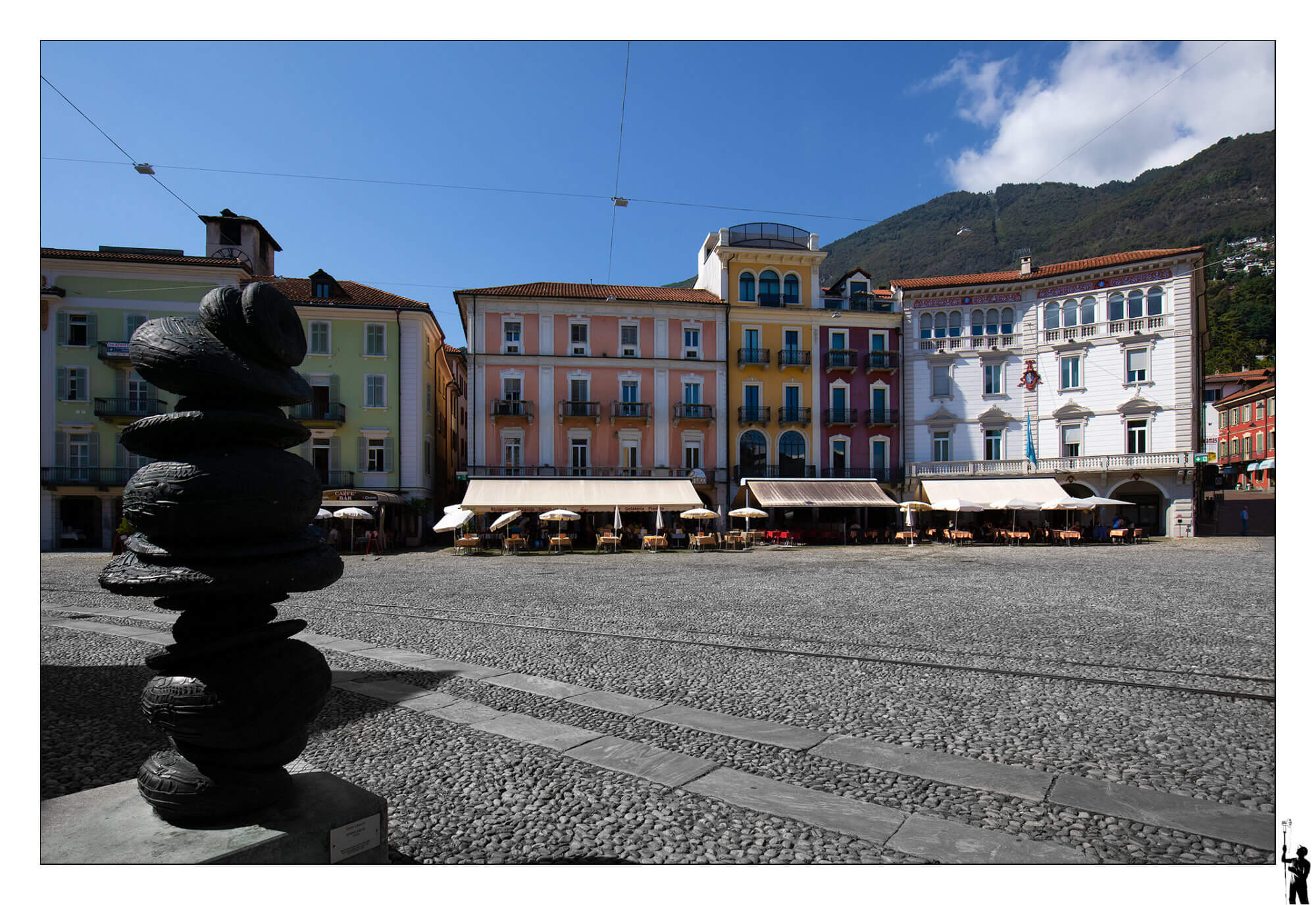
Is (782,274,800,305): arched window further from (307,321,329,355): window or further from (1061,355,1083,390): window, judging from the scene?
(307,321,329,355): window

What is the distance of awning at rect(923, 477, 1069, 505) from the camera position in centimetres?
3297

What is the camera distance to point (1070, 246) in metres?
29.8

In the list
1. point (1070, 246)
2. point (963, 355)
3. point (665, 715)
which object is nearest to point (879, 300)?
point (963, 355)

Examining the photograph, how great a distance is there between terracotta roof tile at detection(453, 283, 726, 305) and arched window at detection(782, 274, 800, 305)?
12.4 feet

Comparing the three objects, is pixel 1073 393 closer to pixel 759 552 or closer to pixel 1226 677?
pixel 759 552

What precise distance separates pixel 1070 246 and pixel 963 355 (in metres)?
8.08

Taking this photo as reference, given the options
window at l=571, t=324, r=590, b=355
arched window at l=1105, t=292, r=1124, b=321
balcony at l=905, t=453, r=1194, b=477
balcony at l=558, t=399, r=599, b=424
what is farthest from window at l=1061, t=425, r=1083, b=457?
window at l=571, t=324, r=590, b=355

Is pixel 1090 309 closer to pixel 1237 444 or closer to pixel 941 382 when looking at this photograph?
pixel 941 382

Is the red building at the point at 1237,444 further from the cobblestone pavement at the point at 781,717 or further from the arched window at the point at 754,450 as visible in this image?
the arched window at the point at 754,450

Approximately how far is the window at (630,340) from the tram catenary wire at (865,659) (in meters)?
26.0

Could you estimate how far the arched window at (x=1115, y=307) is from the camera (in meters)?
33.8

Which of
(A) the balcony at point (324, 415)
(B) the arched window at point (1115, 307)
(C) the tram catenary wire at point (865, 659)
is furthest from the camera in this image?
(B) the arched window at point (1115, 307)

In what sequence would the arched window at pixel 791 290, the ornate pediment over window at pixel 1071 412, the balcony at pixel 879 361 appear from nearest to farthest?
1. the ornate pediment over window at pixel 1071 412
2. the balcony at pixel 879 361
3. the arched window at pixel 791 290
